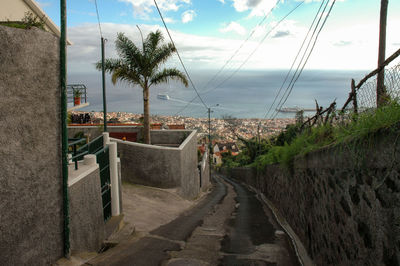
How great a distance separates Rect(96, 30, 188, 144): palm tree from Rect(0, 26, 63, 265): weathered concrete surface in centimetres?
1305

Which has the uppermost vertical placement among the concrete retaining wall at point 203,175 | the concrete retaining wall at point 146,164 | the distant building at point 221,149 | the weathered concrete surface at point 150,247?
the concrete retaining wall at point 146,164

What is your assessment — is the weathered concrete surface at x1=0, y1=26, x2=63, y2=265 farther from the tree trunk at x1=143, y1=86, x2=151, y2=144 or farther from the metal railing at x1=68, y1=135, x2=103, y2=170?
the tree trunk at x1=143, y1=86, x2=151, y2=144

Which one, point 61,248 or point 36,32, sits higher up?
point 36,32

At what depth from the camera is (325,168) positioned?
5.73 m

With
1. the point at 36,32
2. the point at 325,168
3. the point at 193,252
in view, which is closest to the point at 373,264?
the point at 325,168

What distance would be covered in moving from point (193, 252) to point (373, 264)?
371cm

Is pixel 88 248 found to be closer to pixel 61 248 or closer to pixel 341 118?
pixel 61 248

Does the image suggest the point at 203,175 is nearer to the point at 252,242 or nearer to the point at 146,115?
the point at 146,115

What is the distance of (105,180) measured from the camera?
7953mm

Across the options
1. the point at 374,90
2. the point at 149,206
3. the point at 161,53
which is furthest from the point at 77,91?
the point at 374,90

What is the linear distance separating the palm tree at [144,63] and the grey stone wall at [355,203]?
1241 centimetres

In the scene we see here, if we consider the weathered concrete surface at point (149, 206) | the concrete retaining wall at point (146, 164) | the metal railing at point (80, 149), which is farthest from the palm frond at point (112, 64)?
the metal railing at point (80, 149)

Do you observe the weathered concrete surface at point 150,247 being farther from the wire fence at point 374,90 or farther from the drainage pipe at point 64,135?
the wire fence at point 374,90

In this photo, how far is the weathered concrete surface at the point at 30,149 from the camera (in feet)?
12.5
